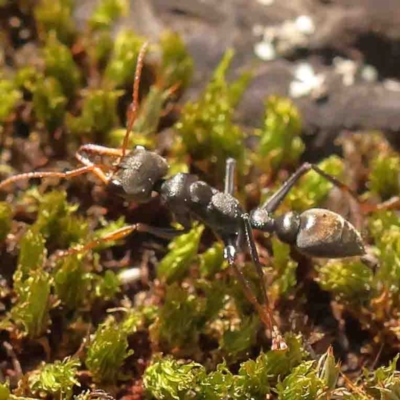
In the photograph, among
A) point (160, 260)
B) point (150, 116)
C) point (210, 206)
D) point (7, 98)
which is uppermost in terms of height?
point (7, 98)

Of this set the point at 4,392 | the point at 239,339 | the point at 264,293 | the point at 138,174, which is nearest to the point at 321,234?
the point at 264,293

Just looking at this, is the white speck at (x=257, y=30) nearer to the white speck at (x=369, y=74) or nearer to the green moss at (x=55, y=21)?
the white speck at (x=369, y=74)

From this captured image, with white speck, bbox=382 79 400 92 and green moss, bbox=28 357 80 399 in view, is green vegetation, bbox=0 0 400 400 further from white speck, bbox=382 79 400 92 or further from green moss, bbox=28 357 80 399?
white speck, bbox=382 79 400 92

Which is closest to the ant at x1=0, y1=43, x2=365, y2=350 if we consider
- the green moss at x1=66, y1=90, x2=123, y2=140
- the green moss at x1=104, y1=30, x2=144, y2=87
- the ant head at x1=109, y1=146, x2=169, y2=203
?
the ant head at x1=109, y1=146, x2=169, y2=203

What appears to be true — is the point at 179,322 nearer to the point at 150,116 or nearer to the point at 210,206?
the point at 210,206

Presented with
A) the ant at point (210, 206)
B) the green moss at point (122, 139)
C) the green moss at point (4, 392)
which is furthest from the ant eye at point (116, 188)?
the green moss at point (4, 392)

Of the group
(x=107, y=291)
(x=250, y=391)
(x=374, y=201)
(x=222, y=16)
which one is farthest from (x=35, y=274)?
(x=222, y=16)
